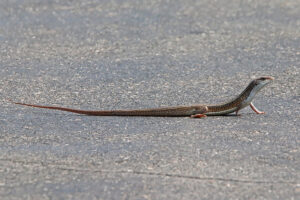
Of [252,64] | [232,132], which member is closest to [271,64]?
[252,64]

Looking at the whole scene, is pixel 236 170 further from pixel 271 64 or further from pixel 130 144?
pixel 271 64

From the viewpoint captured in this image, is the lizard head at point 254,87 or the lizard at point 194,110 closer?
the lizard at point 194,110

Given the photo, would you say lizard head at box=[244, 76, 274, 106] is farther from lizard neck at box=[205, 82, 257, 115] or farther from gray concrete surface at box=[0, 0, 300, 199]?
gray concrete surface at box=[0, 0, 300, 199]

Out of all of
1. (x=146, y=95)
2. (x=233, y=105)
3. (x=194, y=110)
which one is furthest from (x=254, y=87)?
(x=146, y=95)

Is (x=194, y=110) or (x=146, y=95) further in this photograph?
(x=146, y=95)

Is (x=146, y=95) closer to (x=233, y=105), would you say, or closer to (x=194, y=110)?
(x=194, y=110)

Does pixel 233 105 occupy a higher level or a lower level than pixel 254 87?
lower

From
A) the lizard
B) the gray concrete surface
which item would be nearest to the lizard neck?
the lizard

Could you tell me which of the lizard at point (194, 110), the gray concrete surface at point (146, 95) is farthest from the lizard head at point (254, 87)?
the gray concrete surface at point (146, 95)

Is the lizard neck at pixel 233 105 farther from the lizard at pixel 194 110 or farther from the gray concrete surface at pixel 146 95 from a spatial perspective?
the gray concrete surface at pixel 146 95
